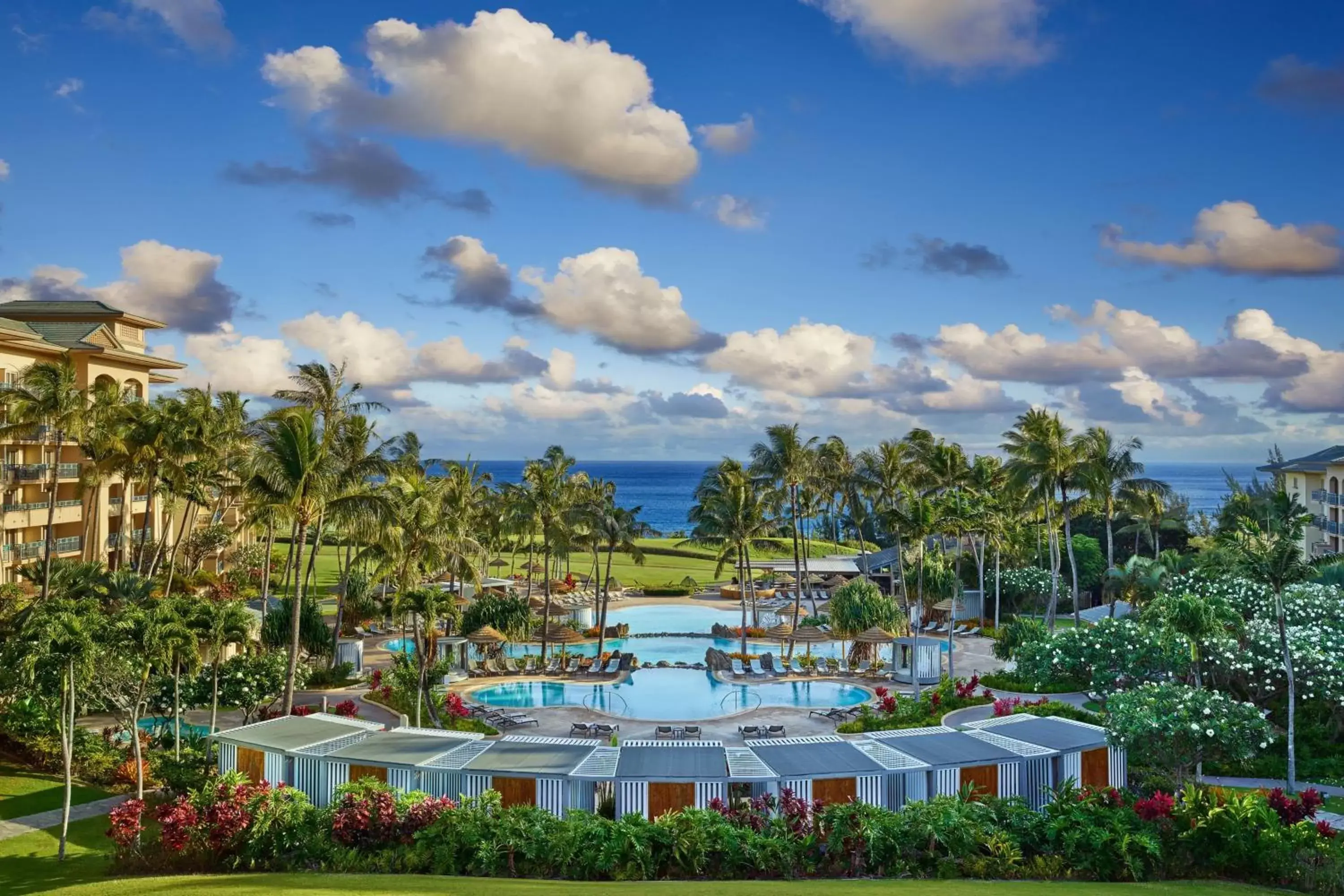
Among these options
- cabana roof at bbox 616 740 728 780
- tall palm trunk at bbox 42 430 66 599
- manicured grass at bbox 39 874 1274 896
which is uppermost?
tall palm trunk at bbox 42 430 66 599

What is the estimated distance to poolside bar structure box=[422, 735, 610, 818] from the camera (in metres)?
18.4

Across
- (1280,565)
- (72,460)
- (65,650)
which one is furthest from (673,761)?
(72,460)

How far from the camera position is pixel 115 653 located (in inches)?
804

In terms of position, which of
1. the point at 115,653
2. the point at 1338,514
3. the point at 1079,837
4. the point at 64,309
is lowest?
the point at 1079,837

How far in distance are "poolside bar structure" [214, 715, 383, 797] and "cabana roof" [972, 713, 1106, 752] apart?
1508cm

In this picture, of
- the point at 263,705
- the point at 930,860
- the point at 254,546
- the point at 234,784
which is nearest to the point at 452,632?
the point at 263,705

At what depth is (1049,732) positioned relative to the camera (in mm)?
21344

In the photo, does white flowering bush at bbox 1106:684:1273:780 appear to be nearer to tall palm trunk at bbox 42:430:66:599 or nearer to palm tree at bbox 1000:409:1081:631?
palm tree at bbox 1000:409:1081:631

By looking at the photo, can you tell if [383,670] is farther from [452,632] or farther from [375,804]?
[375,804]

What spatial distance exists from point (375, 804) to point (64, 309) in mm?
38815

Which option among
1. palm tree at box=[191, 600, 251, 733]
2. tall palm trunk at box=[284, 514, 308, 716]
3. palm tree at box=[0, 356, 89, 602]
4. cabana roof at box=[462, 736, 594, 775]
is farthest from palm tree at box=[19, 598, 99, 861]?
palm tree at box=[0, 356, 89, 602]

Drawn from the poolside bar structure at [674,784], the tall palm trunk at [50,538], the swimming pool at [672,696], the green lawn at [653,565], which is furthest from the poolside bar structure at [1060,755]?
the green lawn at [653,565]

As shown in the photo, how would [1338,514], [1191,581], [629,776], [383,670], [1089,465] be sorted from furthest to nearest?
[1338,514]
[1089,465]
[383,670]
[1191,581]
[629,776]

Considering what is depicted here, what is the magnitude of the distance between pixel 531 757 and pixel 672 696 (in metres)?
16.5
